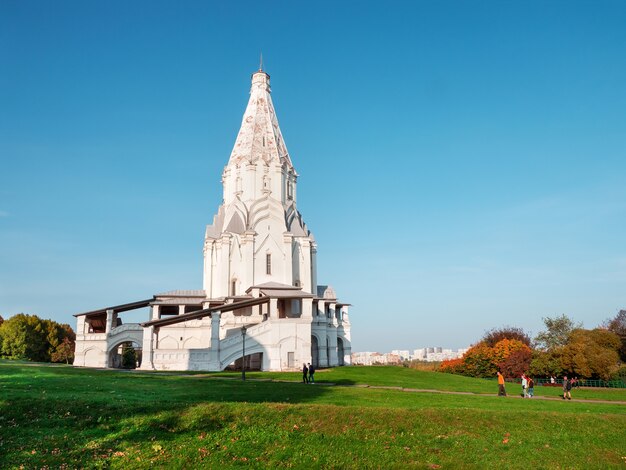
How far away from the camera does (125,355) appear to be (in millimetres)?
56812

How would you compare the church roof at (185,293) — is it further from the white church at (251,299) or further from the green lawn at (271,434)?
the green lawn at (271,434)

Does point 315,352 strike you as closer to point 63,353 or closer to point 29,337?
point 63,353

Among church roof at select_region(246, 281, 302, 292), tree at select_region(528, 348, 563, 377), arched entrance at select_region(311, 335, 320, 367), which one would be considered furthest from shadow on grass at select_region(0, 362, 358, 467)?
tree at select_region(528, 348, 563, 377)

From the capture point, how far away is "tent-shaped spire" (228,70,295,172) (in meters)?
55.0

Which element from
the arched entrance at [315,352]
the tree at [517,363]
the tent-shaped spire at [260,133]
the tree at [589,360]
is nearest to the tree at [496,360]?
the tree at [517,363]

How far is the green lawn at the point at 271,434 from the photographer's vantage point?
11.3m

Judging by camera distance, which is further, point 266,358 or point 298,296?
point 298,296

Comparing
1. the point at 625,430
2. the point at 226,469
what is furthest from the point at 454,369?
the point at 226,469

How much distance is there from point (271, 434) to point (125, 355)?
48653mm

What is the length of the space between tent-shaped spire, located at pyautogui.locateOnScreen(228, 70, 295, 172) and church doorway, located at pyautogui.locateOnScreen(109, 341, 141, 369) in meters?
21.2

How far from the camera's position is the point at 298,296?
43406 mm

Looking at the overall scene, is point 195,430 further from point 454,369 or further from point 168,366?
point 454,369

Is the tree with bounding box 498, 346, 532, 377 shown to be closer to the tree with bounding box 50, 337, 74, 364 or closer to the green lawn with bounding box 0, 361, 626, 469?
the green lawn with bounding box 0, 361, 626, 469

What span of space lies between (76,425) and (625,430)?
15.8 m
